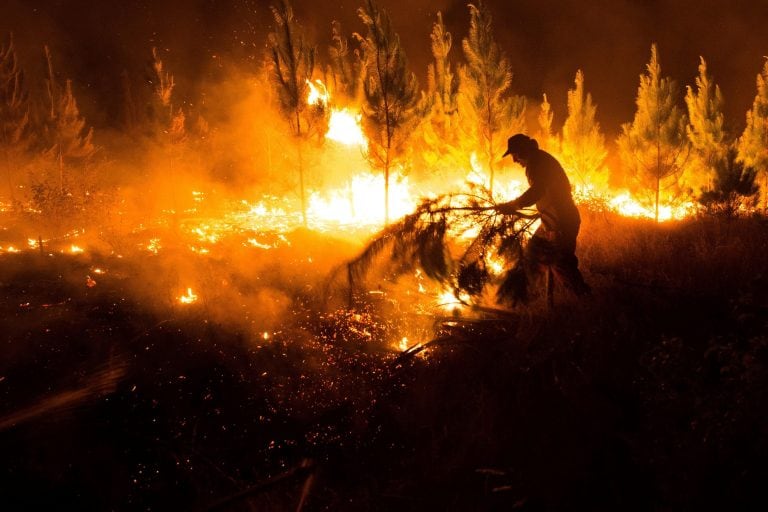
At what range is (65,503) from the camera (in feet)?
12.7

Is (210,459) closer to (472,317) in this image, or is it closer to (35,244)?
(472,317)

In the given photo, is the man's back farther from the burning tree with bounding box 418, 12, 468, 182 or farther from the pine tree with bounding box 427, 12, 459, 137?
the pine tree with bounding box 427, 12, 459, 137

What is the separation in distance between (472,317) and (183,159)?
2195 cm

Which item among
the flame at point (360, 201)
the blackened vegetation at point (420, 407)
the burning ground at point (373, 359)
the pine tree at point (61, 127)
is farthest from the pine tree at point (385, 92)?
the pine tree at point (61, 127)

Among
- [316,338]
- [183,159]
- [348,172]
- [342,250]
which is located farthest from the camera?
[183,159]

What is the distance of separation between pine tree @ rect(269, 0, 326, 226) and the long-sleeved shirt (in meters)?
10.0

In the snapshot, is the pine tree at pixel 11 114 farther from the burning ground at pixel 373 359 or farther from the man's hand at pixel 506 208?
the man's hand at pixel 506 208

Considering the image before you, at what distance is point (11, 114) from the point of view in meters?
18.1

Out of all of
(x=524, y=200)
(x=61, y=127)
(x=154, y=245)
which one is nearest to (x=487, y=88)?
(x=154, y=245)

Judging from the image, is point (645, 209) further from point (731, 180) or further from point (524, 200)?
point (524, 200)

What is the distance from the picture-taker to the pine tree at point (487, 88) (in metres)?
13.5

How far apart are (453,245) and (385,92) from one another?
31.4 ft

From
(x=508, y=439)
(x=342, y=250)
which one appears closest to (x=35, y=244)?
(x=342, y=250)

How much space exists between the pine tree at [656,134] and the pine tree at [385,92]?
9.42 metres
